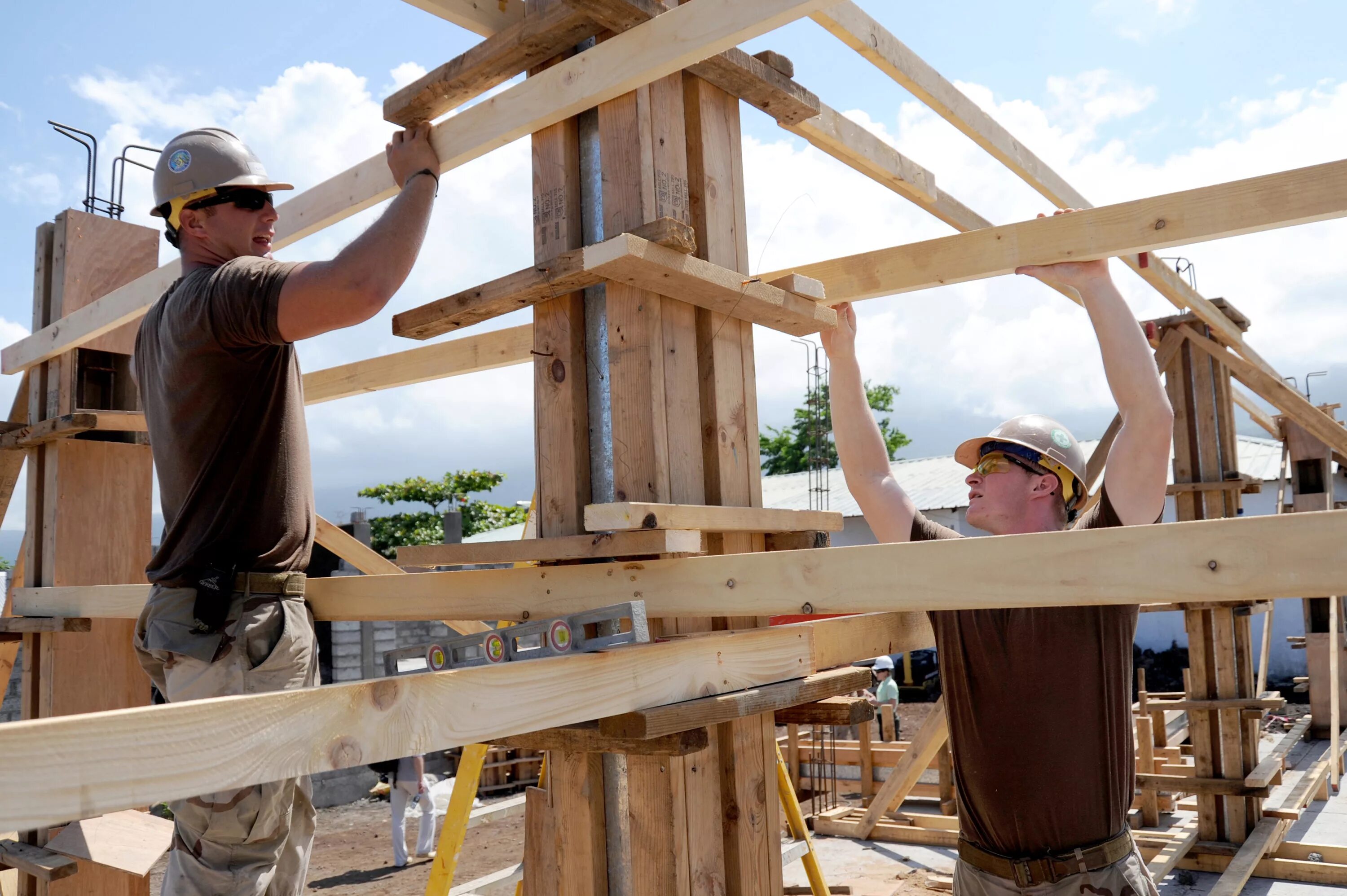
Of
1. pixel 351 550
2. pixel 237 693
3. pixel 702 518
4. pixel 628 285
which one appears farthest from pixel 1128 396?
pixel 351 550

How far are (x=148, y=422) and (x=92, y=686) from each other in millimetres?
2653

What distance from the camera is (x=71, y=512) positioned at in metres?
4.62

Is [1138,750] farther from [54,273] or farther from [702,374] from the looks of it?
[54,273]

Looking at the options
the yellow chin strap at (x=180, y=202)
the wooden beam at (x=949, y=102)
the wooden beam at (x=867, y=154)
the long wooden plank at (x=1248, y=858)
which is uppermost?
the wooden beam at (x=949, y=102)

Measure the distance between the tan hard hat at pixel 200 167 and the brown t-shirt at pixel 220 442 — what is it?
22 centimetres

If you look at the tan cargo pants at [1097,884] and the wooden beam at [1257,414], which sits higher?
the wooden beam at [1257,414]

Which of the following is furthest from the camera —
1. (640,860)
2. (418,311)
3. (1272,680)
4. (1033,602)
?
(1272,680)

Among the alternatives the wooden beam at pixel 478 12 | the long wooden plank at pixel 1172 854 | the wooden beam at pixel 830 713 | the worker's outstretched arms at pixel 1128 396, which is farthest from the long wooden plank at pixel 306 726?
the long wooden plank at pixel 1172 854

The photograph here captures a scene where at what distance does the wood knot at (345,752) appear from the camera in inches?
59.9

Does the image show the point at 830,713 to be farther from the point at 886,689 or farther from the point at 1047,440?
the point at 886,689

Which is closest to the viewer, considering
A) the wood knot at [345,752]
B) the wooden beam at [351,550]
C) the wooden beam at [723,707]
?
the wood knot at [345,752]

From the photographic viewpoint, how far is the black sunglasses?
2.54 meters

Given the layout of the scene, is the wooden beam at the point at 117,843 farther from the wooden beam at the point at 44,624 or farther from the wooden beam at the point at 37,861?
the wooden beam at the point at 44,624

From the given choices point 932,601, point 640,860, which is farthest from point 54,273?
point 932,601
